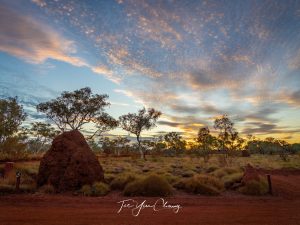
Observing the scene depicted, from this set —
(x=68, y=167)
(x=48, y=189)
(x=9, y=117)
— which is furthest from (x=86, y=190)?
(x=9, y=117)

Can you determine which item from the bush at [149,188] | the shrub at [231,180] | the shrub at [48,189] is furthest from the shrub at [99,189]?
the shrub at [231,180]

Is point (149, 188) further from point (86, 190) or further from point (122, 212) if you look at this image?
point (122, 212)

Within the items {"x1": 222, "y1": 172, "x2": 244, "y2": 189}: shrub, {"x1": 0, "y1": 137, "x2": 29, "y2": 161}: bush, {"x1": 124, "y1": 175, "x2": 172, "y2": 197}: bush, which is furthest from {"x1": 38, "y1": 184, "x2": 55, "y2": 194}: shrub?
{"x1": 0, "y1": 137, "x2": 29, "y2": 161}: bush

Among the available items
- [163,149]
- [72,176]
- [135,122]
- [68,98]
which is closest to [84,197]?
[72,176]

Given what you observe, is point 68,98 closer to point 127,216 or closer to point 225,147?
point 225,147

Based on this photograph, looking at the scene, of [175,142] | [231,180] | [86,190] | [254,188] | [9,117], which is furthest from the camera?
[175,142]

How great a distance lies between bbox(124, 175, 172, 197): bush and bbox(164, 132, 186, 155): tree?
64.6m

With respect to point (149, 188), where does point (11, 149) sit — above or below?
above

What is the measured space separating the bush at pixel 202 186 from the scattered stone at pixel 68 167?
5341 millimetres

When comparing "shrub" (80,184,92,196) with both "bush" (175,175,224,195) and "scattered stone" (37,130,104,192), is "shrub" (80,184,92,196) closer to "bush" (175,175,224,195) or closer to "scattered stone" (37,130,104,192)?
"scattered stone" (37,130,104,192)

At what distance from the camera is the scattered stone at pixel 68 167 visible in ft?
48.6

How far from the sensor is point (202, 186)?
1521 cm

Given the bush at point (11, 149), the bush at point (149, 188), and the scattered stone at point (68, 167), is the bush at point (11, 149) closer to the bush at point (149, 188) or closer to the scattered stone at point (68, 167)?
the scattered stone at point (68, 167)

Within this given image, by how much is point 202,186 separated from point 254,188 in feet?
10.5
